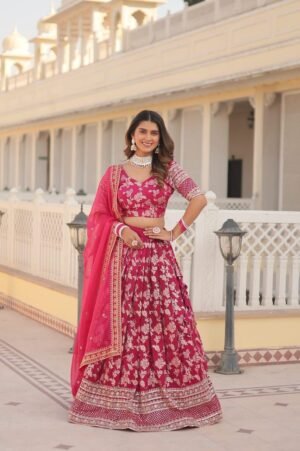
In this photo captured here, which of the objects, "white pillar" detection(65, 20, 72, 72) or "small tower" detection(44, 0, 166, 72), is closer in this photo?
"small tower" detection(44, 0, 166, 72)

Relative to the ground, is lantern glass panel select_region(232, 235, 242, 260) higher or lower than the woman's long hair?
lower

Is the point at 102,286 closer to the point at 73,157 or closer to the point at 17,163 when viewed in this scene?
the point at 73,157

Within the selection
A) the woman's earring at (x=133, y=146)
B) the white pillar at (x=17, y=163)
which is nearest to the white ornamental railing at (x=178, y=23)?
the white pillar at (x=17, y=163)

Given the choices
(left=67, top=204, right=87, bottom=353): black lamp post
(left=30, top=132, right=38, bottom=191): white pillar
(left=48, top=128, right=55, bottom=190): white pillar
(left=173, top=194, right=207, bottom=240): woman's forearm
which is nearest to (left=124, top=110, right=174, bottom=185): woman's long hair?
(left=173, top=194, right=207, bottom=240): woman's forearm

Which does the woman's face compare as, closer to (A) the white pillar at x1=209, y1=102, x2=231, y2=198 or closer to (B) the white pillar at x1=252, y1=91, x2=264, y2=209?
(B) the white pillar at x1=252, y1=91, x2=264, y2=209

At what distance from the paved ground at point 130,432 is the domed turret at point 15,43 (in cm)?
2992

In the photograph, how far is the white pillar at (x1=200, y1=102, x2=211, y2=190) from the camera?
671 inches

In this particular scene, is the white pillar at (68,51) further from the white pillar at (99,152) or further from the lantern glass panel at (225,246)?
the lantern glass panel at (225,246)

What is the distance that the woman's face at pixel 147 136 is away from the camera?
220 inches

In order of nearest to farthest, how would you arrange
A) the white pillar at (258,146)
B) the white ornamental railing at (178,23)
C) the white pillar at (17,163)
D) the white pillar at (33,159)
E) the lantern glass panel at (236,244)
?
the lantern glass panel at (236,244), the white pillar at (258,146), the white ornamental railing at (178,23), the white pillar at (33,159), the white pillar at (17,163)

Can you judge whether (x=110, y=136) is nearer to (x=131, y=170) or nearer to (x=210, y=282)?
(x=210, y=282)

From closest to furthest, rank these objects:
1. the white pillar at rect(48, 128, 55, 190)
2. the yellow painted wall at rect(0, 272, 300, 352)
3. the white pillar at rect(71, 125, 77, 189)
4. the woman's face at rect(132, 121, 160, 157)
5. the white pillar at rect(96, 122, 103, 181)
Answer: the woman's face at rect(132, 121, 160, 157)
the yellow painted wall at rect(0, 272, 300, 352)
the white pillar at rect(96, 122, 103, 181)
the white pillar at rect(71, 125, 77, 189)
the white pillar at rect(48, 128, 55, 190)

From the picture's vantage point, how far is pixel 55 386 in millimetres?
6684

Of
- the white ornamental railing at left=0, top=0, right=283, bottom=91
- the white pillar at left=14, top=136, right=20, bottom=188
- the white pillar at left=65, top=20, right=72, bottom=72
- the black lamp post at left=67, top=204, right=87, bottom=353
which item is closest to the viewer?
the black lamp post at left=67, top=204, right=87, bottom=353
